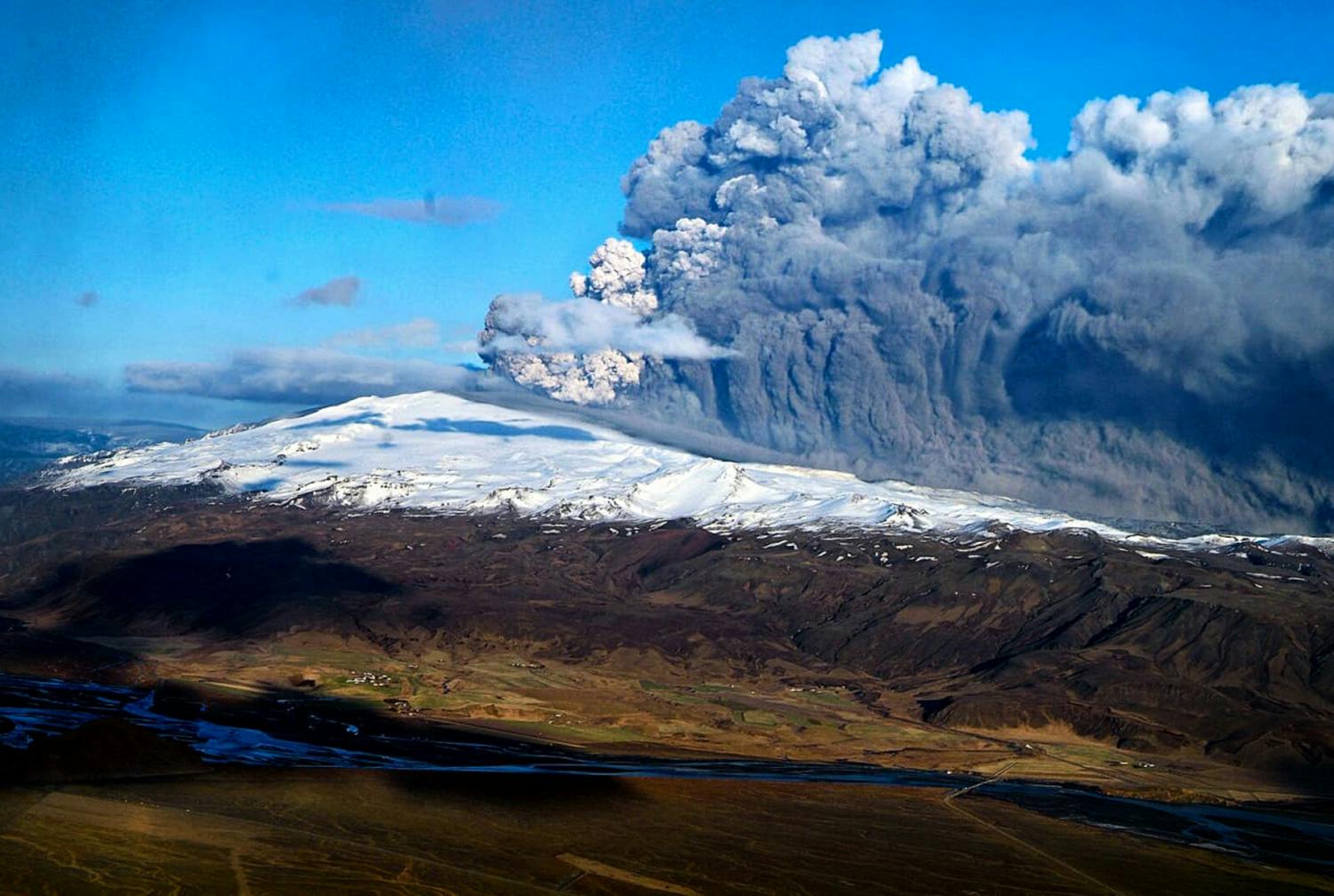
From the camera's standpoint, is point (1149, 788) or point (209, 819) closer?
point (209, 819)

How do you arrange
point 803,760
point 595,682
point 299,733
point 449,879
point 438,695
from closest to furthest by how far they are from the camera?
point 449,879
point 299,733
point 803,760
point 438,695
point 595,682

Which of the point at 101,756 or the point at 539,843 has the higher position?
the point at 101,756

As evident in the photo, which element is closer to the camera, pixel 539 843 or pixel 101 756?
pixel 539 843

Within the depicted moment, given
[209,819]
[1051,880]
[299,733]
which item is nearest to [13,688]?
[299,733]

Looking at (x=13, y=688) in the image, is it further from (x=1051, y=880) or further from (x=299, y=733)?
(x=1051, y=880)

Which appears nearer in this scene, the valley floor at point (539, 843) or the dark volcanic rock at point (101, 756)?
the valley floor at point (539, 843)

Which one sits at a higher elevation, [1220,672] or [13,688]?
[1220,672]

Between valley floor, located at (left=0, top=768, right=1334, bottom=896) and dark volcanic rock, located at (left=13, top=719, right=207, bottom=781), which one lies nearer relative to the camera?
valley floor, located at (left=0, top=768, right=1334, bottom=896)

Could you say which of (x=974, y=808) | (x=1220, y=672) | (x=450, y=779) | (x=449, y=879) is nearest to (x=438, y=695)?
(x=450, y=779)

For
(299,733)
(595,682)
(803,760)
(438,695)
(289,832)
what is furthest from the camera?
(595,682)
